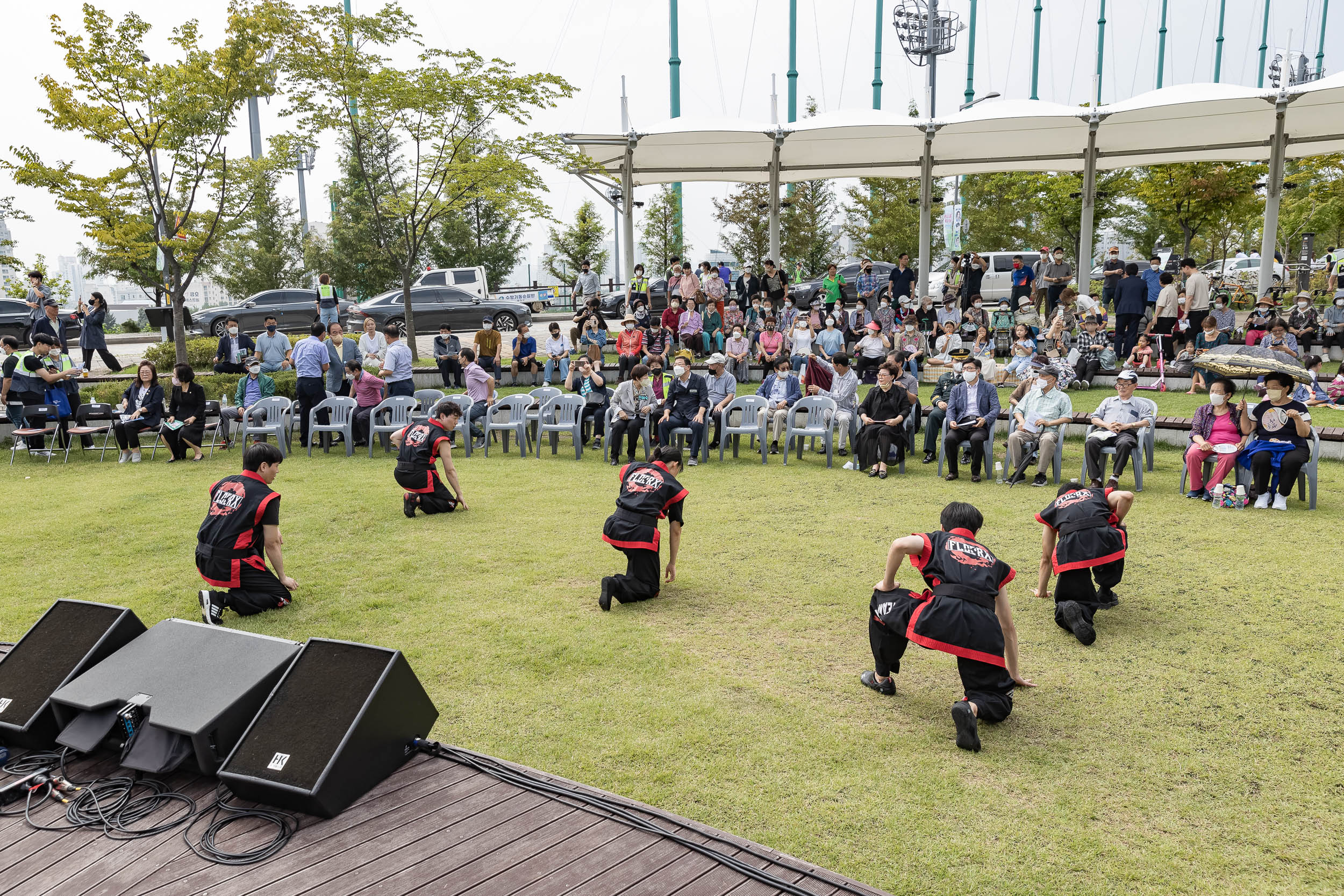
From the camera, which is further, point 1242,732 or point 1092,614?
point 1092,614

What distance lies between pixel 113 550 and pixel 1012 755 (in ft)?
25.5

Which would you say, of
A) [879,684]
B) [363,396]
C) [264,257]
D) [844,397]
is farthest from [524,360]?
[264,257]

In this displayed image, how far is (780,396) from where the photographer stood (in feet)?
41.7

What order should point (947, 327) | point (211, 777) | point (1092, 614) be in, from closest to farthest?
point (211, 777) < point (1092, 614) < point (947, 327)

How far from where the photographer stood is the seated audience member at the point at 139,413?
12516mm

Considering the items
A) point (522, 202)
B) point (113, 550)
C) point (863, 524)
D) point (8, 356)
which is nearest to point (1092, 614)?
point (863, 524)

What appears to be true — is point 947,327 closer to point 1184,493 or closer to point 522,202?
point 1184,493

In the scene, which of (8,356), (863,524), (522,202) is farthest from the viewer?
(522,202)

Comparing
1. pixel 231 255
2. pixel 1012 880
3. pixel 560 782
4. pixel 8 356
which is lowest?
pixel 1012 880

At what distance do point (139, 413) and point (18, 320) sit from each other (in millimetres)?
13846

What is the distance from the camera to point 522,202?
1958 cm

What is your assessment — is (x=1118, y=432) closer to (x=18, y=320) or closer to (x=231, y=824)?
(x=231, y=824)

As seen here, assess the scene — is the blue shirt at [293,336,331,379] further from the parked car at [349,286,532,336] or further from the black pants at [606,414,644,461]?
the parked car at [349,286,532,336]

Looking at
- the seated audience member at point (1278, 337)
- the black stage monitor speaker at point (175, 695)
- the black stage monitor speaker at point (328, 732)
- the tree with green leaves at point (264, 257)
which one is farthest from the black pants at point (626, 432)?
the tree with green leaves at point (264, 257)
